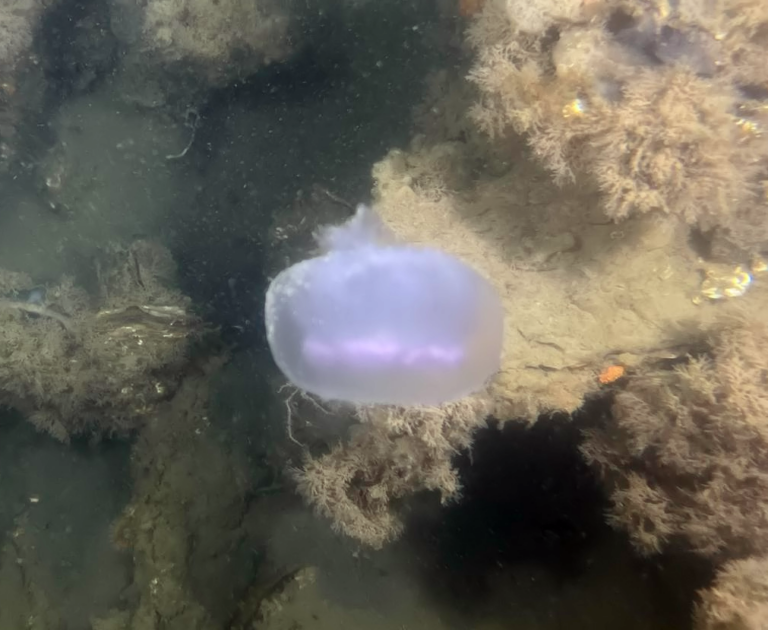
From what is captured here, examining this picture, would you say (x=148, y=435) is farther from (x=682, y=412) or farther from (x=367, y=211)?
(x=682, y=412)

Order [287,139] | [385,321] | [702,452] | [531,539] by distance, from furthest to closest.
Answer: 1. [287,139]
2. [531,539]
3. [702,452]
4. [385,321]

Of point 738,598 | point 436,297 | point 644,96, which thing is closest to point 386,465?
point 436,297

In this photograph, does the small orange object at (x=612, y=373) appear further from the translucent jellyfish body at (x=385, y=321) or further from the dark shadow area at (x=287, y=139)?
the dark shadow area at (x=287, y=139)

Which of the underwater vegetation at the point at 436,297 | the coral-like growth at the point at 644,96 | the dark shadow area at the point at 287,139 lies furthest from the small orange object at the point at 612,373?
the dark shadow area at the point at 287,139

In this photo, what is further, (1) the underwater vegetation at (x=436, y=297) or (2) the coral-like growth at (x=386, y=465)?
(2) the coral-like growth at (x=386, y=465)

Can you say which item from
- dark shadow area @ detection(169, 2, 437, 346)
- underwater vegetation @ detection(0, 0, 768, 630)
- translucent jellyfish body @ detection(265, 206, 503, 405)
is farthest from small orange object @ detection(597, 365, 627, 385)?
dark shadow area @ detection(169, 2, 437, 346)

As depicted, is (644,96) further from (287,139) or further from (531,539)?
(287,139)
